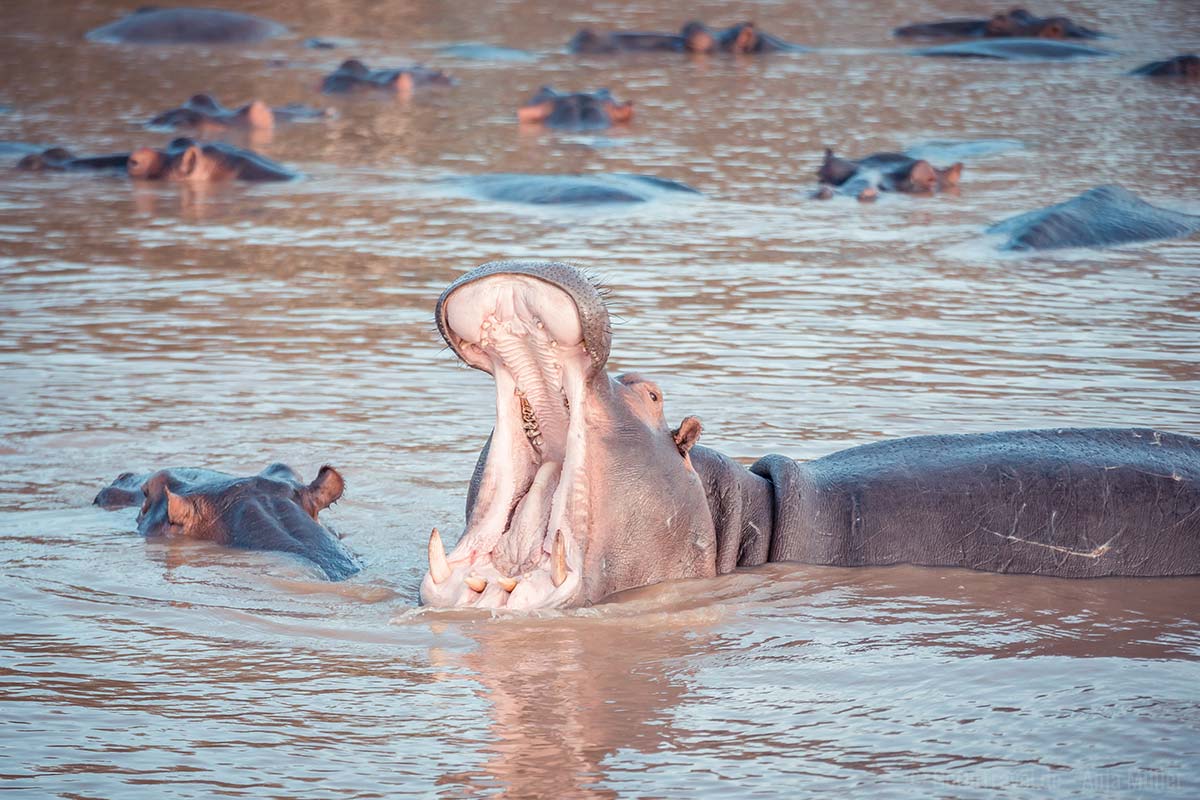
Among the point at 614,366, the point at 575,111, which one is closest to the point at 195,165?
the point at 575,111

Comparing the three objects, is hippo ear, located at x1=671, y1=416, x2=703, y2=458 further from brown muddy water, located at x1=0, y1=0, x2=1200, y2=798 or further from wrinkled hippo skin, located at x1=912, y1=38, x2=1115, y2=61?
wrinkled hippo skin, located at x1=912, y1=38, x2=1115, y2=61

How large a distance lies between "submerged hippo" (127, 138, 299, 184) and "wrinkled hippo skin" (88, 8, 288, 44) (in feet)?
23.8

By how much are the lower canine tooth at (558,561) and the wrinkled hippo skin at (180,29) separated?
1498cm

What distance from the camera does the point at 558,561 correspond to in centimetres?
394

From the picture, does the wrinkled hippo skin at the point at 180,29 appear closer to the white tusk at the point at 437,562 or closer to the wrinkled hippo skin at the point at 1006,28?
the wrinkled hippo skin at the point at 1006,28

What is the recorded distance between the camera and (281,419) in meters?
5.97

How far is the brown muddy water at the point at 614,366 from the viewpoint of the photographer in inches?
132

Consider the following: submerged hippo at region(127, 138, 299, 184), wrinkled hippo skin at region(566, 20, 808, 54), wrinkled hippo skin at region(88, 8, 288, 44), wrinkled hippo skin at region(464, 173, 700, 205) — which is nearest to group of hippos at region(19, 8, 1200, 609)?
wrinkled hippo skin at region(464, 173, 700, 205)

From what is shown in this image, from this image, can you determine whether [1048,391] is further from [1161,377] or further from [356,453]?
[356,453]

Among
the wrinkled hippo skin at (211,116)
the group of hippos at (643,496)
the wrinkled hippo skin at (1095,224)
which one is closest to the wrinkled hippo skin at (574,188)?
the wrinkled hippo skin at (1095,224)

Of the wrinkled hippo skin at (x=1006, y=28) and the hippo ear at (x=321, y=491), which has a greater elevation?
the wrinkled hippo skin at (x=1006, y=28)

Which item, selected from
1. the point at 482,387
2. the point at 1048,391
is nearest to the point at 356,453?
the point at 482,387

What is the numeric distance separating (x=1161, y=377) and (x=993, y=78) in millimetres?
9538

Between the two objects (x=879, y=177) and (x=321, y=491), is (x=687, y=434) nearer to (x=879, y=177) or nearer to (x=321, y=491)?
(x=321, y=491)
